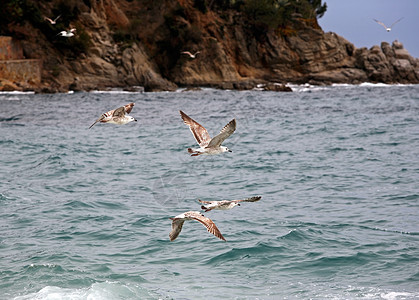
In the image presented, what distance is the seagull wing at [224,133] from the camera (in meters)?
8.97

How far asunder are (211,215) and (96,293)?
16.0 feet

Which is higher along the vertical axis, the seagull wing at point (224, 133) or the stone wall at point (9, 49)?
the seagull wing at point (224, 133)

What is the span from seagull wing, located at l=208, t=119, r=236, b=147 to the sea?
→ 2559 millimetres

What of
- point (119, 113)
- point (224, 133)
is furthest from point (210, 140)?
point (119, 113)

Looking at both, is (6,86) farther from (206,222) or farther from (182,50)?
(206,222)

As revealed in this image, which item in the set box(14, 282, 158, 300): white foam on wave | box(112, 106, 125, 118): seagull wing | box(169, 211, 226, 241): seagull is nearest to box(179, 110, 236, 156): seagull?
box(112, 106, 125, 118): seagull wing

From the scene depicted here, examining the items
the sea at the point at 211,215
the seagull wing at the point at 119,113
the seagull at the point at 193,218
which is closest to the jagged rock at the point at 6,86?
the sea at the point at 211,215

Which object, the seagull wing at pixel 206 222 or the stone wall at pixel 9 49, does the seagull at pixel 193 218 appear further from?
the stone wall at pixel 9 49

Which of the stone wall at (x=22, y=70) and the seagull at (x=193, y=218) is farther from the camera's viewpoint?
the stone wall at (x=22, y=70)

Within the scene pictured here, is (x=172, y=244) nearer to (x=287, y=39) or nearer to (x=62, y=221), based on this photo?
(x=62, y=221)

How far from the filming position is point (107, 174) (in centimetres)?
1928

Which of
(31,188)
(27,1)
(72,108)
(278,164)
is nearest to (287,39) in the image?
(27,1)

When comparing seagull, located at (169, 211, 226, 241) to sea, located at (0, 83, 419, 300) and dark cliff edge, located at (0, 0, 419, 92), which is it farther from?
dark cliff edge, located at (0, 0, 419, 92)

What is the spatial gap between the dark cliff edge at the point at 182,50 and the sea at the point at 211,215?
30.8 meters
